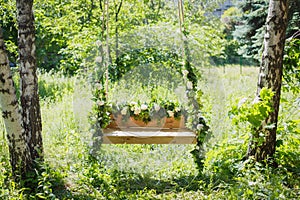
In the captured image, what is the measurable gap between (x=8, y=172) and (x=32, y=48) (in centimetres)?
107

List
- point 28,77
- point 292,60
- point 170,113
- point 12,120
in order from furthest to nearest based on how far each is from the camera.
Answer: point 170,113, point 292,60, point 28,77, point 12,120

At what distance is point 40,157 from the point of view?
329 cm

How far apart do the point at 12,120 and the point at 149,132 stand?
3.99 ft

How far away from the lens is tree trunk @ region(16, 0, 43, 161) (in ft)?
10.2

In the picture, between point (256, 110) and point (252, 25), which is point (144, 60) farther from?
point (252, 25)

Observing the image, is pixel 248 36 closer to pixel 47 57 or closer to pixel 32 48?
pixel 47 57

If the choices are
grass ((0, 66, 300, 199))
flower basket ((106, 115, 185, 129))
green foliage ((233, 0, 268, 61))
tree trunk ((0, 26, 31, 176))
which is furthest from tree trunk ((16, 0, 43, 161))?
green foliage ((233, 0, 268, 61))

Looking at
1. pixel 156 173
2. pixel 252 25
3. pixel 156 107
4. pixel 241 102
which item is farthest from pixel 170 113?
pixel 252 25

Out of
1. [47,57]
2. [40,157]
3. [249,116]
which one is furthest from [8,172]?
[47,57]

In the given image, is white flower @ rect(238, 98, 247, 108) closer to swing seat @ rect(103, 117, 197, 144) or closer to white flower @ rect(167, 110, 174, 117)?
swing seat @ rect(103, 117, 197, 144)

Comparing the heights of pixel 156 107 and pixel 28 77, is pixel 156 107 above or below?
below

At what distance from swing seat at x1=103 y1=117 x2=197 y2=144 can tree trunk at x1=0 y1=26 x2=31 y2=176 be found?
701mm

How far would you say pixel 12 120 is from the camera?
3057 millimetres

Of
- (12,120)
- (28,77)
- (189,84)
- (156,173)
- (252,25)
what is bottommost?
(156,173)
